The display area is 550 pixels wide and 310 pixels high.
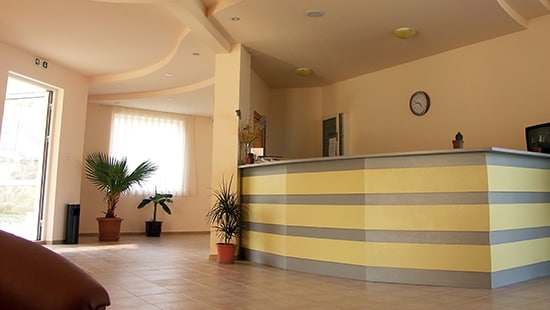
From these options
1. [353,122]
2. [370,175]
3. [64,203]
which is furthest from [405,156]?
[64,203]

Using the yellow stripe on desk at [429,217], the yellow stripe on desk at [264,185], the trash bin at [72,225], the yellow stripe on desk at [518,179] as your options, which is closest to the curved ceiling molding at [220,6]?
the yellow stripe on desk at [264,185]

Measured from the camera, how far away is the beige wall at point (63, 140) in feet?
23.7

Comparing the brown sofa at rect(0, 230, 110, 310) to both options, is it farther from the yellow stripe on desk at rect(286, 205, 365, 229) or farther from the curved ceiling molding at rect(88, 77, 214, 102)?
the curved ceiling molding at rect(88, 77, 214, 102)

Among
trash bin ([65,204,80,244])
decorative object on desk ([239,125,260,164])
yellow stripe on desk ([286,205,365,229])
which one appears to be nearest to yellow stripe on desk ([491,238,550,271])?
yellow stripe on desk ([286,205,365,229])

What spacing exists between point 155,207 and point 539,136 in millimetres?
7572

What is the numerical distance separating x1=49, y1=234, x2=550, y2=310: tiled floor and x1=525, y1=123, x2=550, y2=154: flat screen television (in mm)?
1485

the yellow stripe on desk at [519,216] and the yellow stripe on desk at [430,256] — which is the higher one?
the yellow stripe on desk at [519,216]

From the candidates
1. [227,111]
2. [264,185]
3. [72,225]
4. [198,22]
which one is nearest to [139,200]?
[72,225]

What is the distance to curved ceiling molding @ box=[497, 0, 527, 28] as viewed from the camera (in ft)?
15.6

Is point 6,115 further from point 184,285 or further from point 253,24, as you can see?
point 184,285

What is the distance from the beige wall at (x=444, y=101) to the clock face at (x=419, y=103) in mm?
74

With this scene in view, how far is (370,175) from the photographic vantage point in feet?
14.0

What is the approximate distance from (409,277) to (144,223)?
729 cm

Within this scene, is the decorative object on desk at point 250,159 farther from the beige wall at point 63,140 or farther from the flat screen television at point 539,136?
the beige wall at point 63,140
